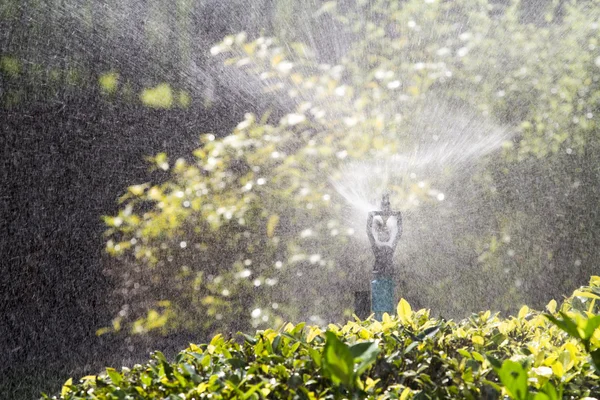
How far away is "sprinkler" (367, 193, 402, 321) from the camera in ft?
11.1

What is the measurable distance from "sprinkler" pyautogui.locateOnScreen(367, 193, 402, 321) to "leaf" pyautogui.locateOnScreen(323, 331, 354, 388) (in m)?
2.50

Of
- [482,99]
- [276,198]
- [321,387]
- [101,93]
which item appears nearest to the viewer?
[321,387]

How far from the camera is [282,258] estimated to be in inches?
184

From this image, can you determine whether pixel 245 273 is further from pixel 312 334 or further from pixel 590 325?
pixel 590 325

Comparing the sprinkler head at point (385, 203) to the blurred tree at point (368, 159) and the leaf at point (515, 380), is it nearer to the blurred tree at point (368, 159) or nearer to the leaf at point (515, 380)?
the blurred tree at point (368, 159)

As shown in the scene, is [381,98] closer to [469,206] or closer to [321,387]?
[469,206]

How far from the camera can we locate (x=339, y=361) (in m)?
0.82

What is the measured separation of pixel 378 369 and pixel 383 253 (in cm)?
235

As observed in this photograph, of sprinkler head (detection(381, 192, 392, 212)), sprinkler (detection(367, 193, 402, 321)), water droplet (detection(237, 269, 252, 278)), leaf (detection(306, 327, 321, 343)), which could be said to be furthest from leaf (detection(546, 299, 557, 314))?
water droplet (detection(237, 269, 252, 278))

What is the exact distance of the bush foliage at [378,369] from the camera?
2.86 feet

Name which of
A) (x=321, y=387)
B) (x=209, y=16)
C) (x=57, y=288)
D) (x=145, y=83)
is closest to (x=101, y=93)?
(x=145, y=83)

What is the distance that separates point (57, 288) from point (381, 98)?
2.73 meters

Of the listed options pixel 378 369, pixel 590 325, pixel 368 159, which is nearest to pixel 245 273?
pixel 368 159

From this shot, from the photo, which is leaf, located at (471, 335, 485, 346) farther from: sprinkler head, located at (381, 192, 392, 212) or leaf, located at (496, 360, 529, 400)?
Answer: sprinkler head, located at (381, 192, 392, 212)
